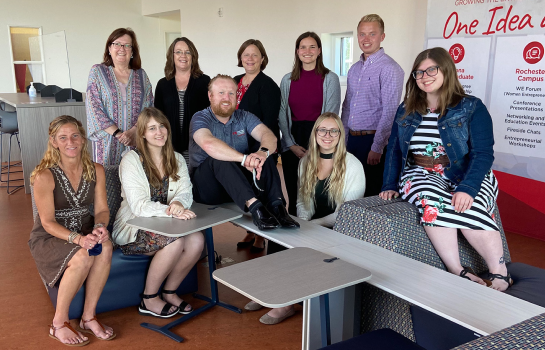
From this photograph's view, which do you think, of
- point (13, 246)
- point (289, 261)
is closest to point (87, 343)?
A: point (289, 261)

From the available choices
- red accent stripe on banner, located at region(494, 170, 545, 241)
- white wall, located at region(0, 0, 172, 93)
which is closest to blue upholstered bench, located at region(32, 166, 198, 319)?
red accent stripe on banner, located at region(494, 170, 545, 241)

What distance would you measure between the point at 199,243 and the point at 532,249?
106 inches

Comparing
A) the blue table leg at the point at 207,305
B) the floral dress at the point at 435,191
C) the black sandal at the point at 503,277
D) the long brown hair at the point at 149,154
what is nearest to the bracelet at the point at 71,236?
the long brown hair at the point at 149,154

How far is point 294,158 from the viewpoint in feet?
11.5

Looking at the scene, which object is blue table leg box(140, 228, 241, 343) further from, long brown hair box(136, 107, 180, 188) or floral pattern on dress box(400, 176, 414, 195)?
floral pattern on dress box(400, 176, 414, 195)

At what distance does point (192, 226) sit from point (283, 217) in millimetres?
492

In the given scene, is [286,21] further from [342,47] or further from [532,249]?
[532,249]

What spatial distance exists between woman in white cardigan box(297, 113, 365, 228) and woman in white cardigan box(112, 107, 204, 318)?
0.67 metres

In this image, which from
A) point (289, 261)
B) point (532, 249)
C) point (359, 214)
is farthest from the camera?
point (532, 249)

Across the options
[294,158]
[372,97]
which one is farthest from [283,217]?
[372,97]

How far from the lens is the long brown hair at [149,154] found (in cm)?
283

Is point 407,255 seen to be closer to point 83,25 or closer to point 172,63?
point 172,63

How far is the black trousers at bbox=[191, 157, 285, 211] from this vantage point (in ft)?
9.05

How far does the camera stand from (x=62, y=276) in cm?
257
